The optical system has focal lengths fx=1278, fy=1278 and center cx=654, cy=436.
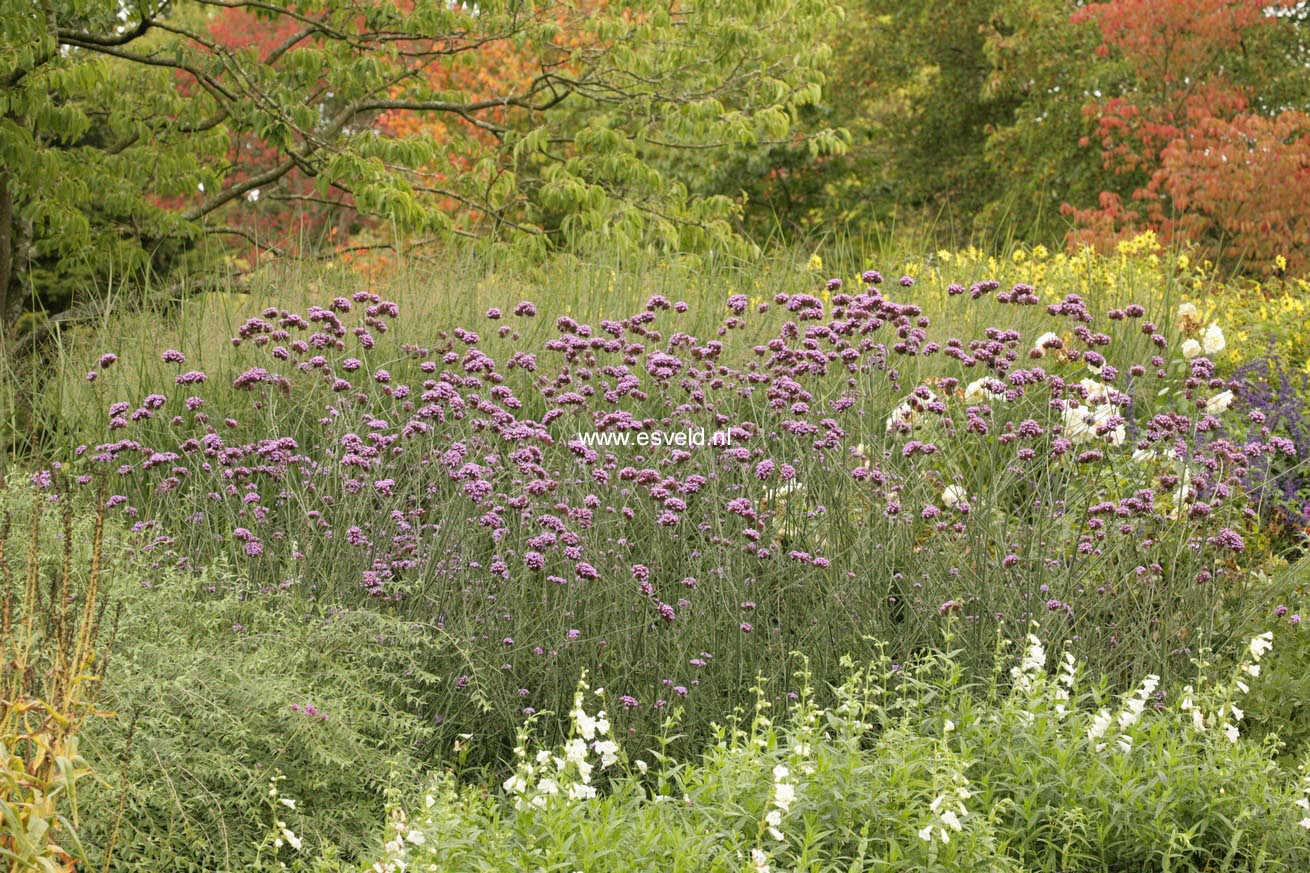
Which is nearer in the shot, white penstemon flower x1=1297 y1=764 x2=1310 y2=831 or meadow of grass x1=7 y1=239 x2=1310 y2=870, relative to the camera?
white penstemon flower x1=1297 y1=764 x2=1310 y2=831

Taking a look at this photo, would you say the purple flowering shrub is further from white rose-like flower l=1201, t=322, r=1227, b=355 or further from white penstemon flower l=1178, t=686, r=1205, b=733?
white penstemon flower l=1178, t=686, r=1205, b=733

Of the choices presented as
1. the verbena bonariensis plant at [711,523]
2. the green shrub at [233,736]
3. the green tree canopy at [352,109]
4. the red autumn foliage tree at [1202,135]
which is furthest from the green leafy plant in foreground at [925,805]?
the red autumn foliage tree at [1202,135]

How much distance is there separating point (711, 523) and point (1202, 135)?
12.0m

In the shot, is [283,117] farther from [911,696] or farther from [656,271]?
[911,696]

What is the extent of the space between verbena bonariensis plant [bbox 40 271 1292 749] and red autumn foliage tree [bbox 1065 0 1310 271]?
8289 mm

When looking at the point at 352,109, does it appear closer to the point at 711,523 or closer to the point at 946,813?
the point at 711,523

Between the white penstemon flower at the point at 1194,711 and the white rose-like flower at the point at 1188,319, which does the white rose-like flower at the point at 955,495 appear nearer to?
the white penstemon flower at the point at 1194,711

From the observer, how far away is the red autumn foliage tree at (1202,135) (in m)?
12.9

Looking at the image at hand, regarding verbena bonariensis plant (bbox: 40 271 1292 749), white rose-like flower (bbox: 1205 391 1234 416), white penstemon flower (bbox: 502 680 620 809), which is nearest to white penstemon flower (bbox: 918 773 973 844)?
white penstemon flower (bbox: 502 680 620 809)

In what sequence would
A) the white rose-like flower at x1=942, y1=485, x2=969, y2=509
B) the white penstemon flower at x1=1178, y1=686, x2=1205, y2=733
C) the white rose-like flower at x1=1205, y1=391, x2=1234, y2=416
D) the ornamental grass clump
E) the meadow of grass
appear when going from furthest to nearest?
the white rose-like flower at x1=1205, y1=391, x2=1234, y2=416
the white rose-like flower at x1=942, y1=485, x2=969, y2=509
the white penstemon flower at x1=1178, y1=686, x2=1205, y2=733
the meadow of grass
the ornamental grass clump

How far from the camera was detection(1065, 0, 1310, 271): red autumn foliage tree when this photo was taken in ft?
42.3

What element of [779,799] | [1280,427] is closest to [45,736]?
[779,799]

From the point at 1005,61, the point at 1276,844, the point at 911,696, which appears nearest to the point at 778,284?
the point at 911,696

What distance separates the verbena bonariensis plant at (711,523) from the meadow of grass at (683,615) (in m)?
0.02
